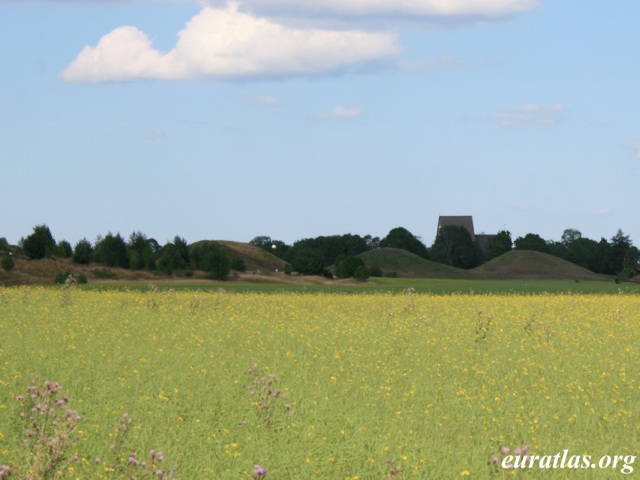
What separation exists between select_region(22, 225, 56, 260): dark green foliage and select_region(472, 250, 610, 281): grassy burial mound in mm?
61963

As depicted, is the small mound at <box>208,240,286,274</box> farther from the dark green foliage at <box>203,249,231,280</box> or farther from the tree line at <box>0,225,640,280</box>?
the dark green foliage at <box>203,249,231,280</box>

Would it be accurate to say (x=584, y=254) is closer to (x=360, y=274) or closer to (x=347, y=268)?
(x=347, y=268)

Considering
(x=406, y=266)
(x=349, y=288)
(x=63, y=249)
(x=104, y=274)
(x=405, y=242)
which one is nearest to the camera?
(x=349, y=288)

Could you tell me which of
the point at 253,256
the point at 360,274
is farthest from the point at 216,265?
the point at 253,256

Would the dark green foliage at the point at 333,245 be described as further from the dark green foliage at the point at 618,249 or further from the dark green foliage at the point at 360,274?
the dark green foliage at the point at 360,274

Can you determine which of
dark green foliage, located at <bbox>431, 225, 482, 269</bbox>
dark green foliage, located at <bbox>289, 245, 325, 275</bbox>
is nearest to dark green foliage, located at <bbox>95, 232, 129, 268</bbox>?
dark green foliage, located at <bbox>289, 245, 325, 275</bbox>

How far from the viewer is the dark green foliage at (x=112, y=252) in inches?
2371

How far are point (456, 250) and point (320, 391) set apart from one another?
11864cm

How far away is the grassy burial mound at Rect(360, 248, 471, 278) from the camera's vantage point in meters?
101

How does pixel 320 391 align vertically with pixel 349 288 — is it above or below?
below

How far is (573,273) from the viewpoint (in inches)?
4646

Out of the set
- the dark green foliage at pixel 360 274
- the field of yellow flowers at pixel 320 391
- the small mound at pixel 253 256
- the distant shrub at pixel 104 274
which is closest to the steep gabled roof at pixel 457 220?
the small mound at pixel 253 256

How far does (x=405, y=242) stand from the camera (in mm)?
135750

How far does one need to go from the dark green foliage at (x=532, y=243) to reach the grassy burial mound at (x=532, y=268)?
20992mm
